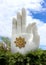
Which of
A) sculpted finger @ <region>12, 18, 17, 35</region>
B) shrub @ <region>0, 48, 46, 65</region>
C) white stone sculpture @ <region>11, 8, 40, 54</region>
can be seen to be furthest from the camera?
sculpted finger @ <region>12, 18, 17, 35</region>

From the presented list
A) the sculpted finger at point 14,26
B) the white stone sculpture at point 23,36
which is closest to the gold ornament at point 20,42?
the white stone sculpture at point 23,36

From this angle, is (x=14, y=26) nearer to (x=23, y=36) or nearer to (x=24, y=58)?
(x=23, y=36)

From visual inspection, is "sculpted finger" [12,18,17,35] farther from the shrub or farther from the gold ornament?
the shrub

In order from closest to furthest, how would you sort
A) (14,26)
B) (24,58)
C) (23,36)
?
(24,58), (23,36), (14,26)

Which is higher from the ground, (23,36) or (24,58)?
(23,36)

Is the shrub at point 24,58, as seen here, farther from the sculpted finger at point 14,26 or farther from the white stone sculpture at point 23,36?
the sculpted finger at point 14,26

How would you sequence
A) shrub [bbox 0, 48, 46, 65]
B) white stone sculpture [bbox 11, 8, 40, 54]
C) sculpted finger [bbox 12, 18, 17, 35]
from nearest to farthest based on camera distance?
1. shrub [bbox 0, 48, 46, 65]
2. white stone sculpture [bbox 11, 8, 40, 54]
3. sculpted finger [bbox 12, 18, 17, 35]

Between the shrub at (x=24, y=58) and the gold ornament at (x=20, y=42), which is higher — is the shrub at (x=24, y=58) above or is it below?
below

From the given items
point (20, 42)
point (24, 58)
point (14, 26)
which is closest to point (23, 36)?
point (20, 42)

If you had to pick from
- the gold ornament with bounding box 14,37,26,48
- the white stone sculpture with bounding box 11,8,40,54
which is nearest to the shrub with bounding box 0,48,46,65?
the white stone sculpture with bounding box 11,8,40,54
